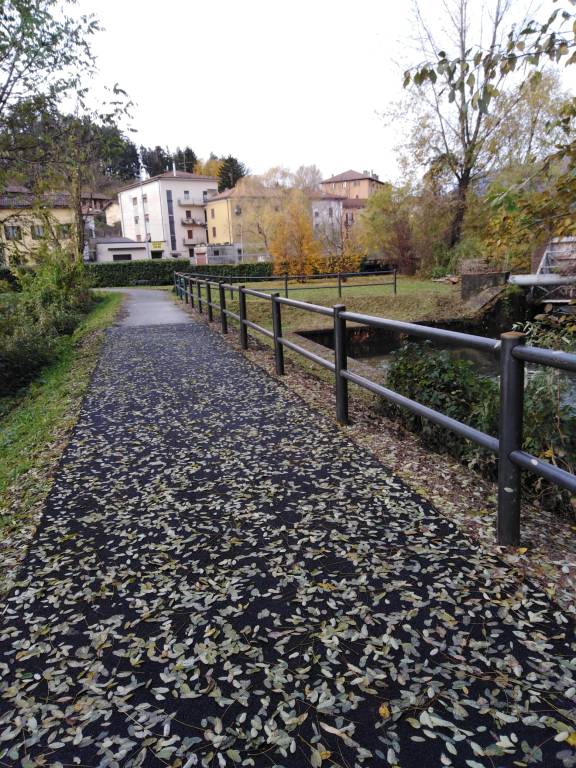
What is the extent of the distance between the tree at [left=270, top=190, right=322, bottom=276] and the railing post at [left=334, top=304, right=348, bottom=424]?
33.4 metres

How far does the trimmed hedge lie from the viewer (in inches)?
1686

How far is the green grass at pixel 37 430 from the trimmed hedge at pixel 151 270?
33.4m

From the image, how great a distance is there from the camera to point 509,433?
2.52m

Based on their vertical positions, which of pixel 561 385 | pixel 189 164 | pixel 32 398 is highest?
pixel 189 164

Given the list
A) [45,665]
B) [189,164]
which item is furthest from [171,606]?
[189,164]

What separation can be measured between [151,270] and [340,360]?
137 ft

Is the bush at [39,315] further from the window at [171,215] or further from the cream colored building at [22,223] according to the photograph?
the window at [171,215]

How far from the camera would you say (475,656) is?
1980 mm

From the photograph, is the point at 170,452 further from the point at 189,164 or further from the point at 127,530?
the point at 189,164

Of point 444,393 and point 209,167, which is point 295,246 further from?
point 209,167

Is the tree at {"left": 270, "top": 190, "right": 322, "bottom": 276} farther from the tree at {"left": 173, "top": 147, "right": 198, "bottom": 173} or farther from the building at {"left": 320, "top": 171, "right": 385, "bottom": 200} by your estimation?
the tree at {"left": 173, "top": 147, "right": 198, "bottom": 173}

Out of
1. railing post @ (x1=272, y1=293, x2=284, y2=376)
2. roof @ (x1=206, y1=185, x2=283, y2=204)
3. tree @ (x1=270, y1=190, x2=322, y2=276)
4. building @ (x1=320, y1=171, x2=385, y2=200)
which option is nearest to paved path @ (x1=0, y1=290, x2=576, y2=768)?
railing post @ (x1=272, y1=293, x2=284, y2=376)

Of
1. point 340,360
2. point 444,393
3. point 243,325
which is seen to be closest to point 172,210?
point 243,325

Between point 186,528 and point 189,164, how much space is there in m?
115
